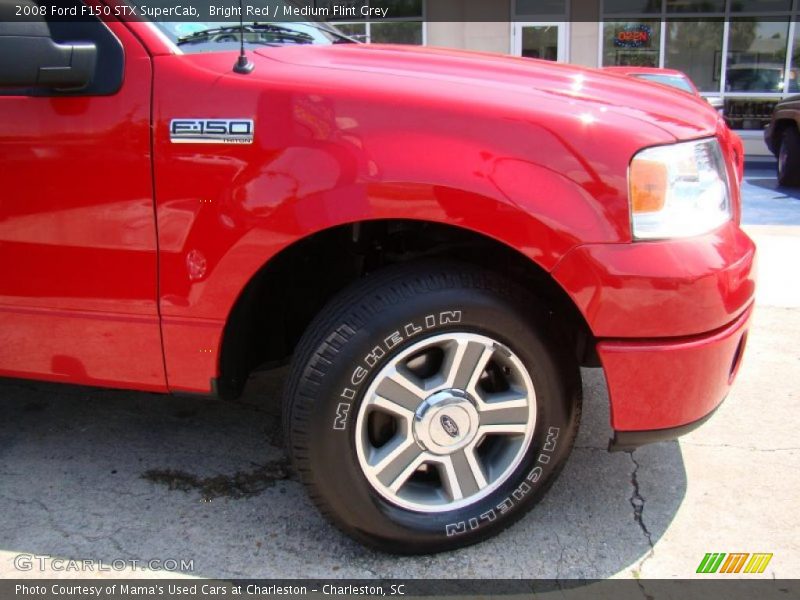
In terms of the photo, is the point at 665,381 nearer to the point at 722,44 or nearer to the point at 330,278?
the point at 330,278

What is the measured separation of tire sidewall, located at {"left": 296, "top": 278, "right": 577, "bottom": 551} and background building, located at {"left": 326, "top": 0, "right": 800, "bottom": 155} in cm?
1180

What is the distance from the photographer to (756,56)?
13.7m

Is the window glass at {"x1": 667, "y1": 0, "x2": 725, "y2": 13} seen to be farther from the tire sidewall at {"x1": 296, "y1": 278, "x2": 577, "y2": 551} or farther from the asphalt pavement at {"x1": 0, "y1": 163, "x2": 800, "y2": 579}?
the tire sidewall at {"x1": 296, "y1": 278, "x2": 577, "y2": 551}

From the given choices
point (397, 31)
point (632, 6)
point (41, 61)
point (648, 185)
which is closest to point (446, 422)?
point (648, 185)

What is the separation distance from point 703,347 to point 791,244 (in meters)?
5.12

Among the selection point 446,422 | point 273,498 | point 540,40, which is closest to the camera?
point 446,422

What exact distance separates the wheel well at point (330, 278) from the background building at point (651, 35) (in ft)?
37.4

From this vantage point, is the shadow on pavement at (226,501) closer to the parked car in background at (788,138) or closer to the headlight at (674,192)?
the headlight at (674,192)

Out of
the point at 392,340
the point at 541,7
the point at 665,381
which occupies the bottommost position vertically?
the point at 665,381

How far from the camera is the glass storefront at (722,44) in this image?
13.5m

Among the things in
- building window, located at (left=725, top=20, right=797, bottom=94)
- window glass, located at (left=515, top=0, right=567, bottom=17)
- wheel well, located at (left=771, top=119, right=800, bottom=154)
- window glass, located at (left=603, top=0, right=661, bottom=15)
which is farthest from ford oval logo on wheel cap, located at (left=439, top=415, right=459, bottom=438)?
building window, located at (left=725, top=20, right=797, bottom=94)

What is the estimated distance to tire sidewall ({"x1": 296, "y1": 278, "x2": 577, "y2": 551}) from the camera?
215cm

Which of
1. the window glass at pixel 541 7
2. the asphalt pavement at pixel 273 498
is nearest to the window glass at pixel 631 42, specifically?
the window glass at pixel 541 7

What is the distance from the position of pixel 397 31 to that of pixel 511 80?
11.9 m
